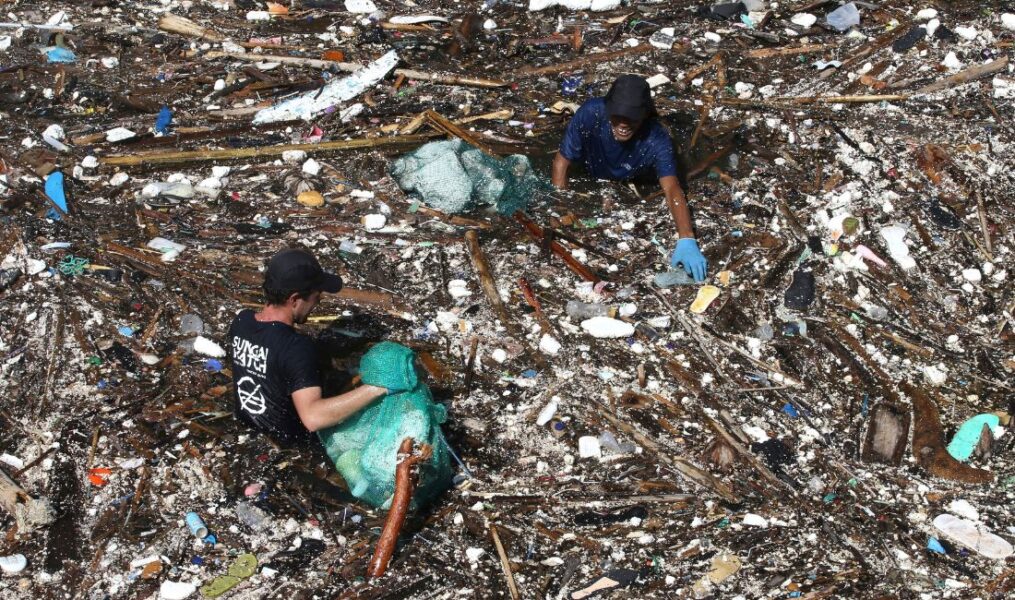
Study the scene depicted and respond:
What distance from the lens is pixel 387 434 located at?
418 cm

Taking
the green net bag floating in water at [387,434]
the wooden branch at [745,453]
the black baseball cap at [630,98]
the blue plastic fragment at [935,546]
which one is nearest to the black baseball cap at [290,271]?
the green net bag floating in water at [387,434]

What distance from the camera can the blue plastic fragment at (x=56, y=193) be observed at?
6.00 meters

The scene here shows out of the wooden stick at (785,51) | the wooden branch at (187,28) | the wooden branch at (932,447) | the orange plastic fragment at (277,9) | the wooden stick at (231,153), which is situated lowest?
the wooden branch at (932,447)

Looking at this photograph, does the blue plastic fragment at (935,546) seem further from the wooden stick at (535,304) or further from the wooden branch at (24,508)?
the wooden branch at (24,508)

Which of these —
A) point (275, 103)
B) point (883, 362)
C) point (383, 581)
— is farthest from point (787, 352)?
point (275, 103)

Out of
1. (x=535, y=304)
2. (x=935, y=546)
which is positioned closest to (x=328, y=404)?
(x=535, y=304)

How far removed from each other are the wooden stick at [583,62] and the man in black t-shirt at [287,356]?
12.5 feet

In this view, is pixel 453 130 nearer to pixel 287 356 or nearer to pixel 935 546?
pixel 287 356

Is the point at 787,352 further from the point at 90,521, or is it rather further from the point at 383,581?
the point at 90,521

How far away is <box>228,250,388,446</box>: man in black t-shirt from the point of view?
4094mm

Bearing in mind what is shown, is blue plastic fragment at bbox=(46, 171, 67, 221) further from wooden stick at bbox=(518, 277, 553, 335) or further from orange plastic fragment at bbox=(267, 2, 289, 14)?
wooden stick at bbox=(518, 277, 553, 335)

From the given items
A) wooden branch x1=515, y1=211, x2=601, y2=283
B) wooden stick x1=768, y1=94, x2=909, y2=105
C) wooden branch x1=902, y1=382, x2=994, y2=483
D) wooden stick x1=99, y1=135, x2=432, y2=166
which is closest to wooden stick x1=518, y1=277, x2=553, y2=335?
wooden branch x1=515, y1=211, x2=601, y2=283

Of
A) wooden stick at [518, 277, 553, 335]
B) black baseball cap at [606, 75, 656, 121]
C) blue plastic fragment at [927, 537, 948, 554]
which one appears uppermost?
black baseball cap at [606, 75, 656, 121]

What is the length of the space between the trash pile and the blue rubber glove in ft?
0.36
